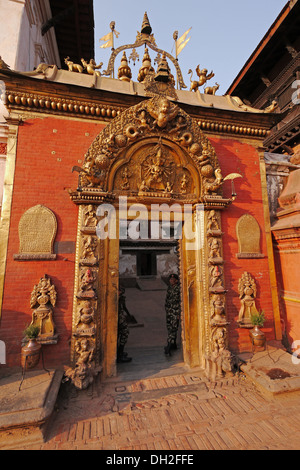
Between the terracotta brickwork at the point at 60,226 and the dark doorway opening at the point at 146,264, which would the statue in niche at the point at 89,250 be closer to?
the terracotta brickwork at the point at 60,226

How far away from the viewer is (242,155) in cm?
643

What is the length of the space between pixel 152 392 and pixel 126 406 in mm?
629

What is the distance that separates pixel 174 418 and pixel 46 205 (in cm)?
485

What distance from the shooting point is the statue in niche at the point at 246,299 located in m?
5.58

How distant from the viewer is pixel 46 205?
16.3ft

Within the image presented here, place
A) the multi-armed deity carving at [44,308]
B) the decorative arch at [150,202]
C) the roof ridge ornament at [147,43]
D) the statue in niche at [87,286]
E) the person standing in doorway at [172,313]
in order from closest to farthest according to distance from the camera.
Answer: the multi-armed deity carving at [44,308]
the statue in niche at [87,286]
the decorative arch at [150,202]
the person standing in doorway at [172,313]
the roof ridge ornament at [147,43]

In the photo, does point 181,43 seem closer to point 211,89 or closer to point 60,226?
point 211,89

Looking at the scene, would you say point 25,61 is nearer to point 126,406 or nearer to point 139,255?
point 126,406

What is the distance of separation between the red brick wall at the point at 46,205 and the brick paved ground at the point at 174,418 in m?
1.16

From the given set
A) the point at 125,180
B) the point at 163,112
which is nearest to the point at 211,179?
the point at 163,112

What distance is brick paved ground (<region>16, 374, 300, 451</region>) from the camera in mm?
3240

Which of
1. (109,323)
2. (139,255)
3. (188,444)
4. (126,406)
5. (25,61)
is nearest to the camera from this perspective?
(188,444)

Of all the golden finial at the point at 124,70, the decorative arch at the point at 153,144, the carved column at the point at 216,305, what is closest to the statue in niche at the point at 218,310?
the carved column at the point at 216,305

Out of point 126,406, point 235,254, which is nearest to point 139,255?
point 235,254
